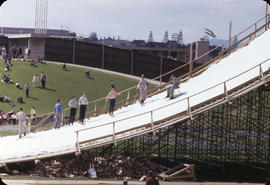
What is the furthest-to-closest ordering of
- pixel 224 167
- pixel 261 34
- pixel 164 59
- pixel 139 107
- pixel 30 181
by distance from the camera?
pixel 164 59
pixel 261 34
pixel 139 107
pixel 224 167
pixel 30 181

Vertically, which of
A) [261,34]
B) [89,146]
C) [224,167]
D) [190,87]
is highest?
[261,34]

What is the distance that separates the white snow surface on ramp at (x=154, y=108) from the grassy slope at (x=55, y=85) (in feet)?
40.0

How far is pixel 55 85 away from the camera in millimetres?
41812

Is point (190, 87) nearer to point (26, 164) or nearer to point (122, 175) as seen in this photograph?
point (122, 175)

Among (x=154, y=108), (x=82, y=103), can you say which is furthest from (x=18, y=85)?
(x=154, y=108)

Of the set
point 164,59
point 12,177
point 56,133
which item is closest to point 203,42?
point 164,59

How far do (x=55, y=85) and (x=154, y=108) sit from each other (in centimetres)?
2088

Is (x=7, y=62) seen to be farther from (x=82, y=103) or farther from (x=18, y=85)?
(x=82, y=103)

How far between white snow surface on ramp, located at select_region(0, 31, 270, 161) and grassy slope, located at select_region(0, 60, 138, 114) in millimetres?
12204

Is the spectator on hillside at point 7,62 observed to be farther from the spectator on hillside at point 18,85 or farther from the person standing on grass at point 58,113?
the person standing on grass at point 58,113

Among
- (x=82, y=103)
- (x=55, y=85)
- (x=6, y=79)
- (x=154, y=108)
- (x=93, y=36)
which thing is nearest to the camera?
(x=154, y=108)

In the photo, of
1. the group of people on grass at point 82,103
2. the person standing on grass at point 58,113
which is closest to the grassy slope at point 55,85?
the person standing on grass at point 58,113

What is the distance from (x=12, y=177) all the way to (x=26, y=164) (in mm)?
1261

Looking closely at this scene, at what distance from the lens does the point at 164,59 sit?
5572cm
